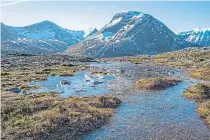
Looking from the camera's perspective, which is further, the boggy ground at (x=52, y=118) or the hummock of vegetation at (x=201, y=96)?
the hummock of vegetation at (x=201, y=96)

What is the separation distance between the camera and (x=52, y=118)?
1416 inches

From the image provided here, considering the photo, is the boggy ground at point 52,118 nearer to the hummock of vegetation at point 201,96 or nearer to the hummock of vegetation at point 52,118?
the hummock of vegetation at point 52,118

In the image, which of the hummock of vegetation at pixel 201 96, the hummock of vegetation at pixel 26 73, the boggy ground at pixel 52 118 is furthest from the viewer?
the hummock of vegetation at pixel 26 73

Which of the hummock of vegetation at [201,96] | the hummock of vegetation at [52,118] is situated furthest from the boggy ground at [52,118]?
the hummock of vegetation at [201,96]

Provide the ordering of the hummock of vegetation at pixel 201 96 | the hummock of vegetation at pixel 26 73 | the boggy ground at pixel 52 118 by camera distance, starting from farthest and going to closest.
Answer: the hummock of vegetation at pixel 26 73 → the hummock of vegetation at pixel 201 96 → the boggy ground at pixel 52 118

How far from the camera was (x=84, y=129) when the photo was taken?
1352 inches

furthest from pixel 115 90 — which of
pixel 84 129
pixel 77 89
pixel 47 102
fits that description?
pixel 84 129

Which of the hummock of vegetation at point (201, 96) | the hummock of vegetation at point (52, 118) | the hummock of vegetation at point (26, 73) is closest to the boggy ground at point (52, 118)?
the hummock of vegetation at point (52, 118)

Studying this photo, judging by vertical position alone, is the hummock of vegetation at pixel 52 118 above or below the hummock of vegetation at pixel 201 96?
below

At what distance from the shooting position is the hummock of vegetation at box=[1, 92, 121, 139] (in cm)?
3228

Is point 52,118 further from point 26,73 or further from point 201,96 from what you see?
point 26,73

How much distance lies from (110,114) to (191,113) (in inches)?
478

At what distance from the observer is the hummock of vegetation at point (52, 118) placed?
106ft

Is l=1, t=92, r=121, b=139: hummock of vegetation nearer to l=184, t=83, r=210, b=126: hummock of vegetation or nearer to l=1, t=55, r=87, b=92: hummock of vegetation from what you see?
l=184, t=83, r=210, b=126: hummock of vegetation
